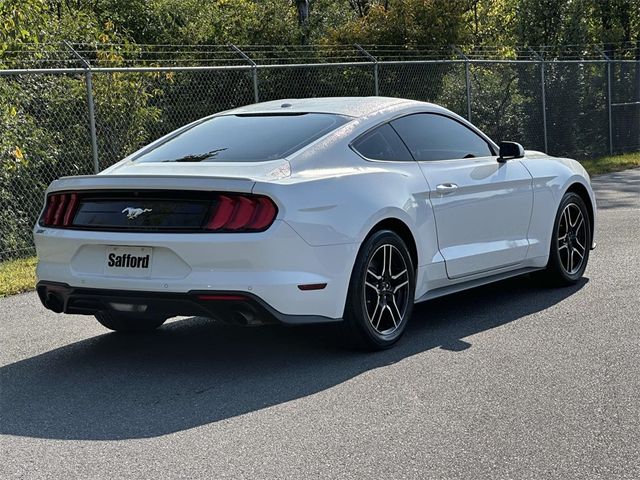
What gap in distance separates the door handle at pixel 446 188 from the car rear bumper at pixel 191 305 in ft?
4.51

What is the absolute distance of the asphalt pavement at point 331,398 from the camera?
422cm

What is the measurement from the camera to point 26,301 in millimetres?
8211

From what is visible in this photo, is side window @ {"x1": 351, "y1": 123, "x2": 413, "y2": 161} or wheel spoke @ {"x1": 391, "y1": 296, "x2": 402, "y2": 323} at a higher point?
side window @ {"x1": 351, "y1": 123, "x2": 413, "y2": 161}

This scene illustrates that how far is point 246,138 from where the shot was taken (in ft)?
20.9

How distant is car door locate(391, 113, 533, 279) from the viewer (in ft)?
21.9

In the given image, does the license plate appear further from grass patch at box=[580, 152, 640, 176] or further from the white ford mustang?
grass patch at box=[580, 152, 640, 176]

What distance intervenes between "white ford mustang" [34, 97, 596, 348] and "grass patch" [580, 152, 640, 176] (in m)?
12.7

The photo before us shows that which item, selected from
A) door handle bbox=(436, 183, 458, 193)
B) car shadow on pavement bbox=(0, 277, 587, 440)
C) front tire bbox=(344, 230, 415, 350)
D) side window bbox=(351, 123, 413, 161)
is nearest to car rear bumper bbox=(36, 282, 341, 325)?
front tire bbox=(344, 230, 415, 350)

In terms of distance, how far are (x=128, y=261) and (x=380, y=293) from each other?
154cm

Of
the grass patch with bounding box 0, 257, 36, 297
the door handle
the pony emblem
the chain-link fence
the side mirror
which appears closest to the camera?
the pony emblem

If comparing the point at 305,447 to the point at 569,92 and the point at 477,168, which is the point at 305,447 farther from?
the point at 569,92

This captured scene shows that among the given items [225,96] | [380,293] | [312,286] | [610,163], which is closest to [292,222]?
[312,286]

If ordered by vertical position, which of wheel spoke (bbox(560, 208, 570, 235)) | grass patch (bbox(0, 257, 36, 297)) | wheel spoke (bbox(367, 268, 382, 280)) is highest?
wheel spoke (bbox(367, 268, 382, 280))

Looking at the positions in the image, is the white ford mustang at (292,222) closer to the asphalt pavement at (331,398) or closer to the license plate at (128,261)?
the license plate at (128,261)
